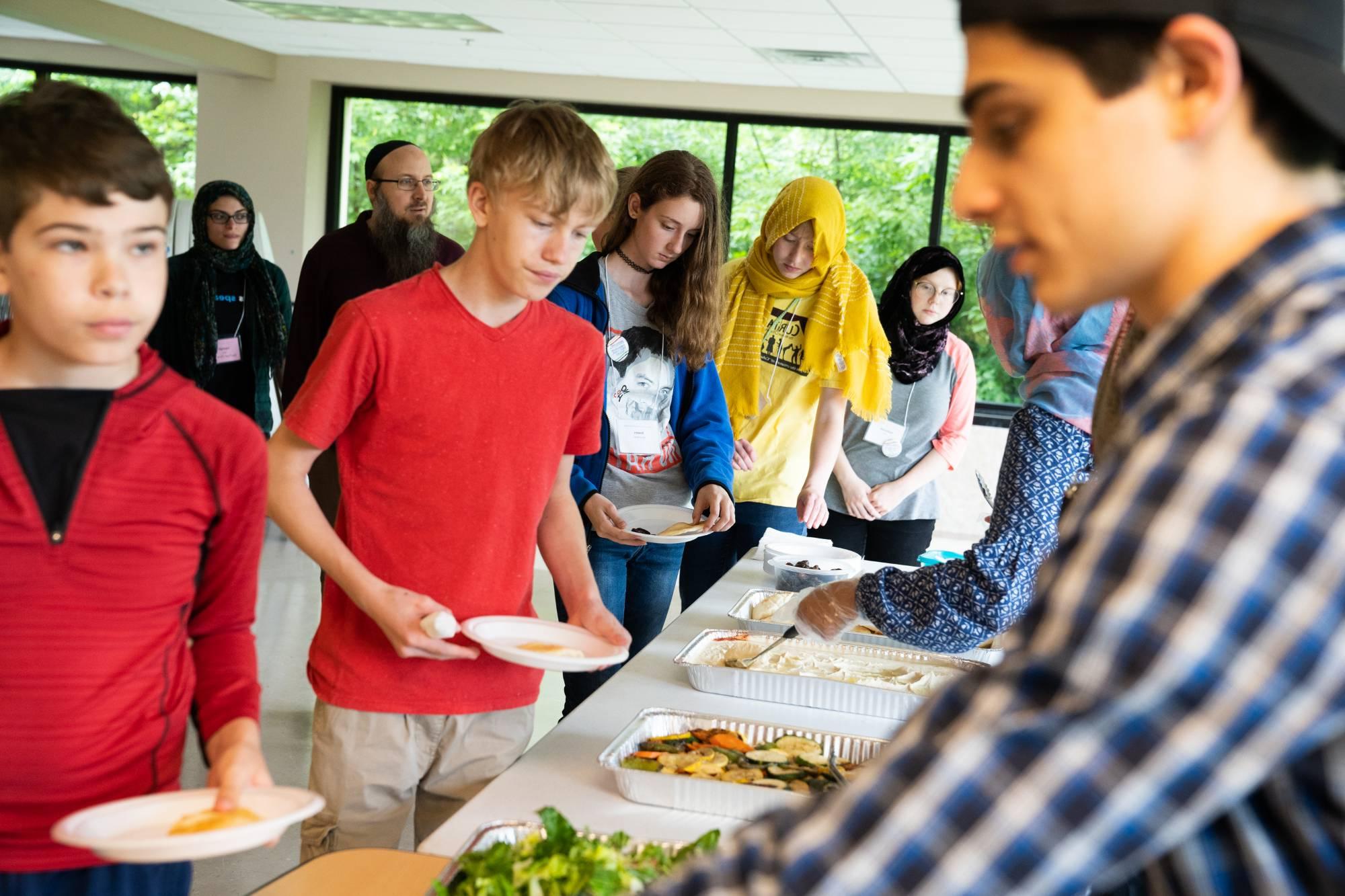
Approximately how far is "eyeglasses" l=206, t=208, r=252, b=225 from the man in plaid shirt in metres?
4.39

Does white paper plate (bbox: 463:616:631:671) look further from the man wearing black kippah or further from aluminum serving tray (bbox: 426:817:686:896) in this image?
the man wearing black kippah

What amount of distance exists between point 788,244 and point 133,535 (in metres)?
2.31

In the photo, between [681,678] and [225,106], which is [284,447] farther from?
[225,106]

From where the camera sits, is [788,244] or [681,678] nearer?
[681,678]

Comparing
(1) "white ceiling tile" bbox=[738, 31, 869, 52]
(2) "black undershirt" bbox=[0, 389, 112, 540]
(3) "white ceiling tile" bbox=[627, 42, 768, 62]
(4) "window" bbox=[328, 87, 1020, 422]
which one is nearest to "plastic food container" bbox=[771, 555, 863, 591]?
(2) "black undershirt" bbox=[0, 389, 112, 540]

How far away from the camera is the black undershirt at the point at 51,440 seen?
1.07 metres

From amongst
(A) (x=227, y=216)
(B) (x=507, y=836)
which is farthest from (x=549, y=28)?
(B) (x=507, y=836)

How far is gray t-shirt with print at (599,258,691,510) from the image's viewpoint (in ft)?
8.52

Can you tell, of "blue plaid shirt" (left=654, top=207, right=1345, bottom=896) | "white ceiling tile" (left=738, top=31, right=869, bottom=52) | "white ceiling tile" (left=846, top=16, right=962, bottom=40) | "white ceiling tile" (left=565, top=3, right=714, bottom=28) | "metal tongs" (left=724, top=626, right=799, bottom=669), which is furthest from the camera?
"white ceiling tile" (left=738, top=31, right=869, bottom=52)

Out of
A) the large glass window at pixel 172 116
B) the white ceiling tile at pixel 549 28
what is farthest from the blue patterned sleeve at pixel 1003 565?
the large glass window at pixel 172 116

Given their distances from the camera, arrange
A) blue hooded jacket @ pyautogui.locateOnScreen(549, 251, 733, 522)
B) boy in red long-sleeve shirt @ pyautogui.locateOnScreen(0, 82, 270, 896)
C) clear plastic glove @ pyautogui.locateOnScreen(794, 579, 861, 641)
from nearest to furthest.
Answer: boy in red long-sleeve shirt @ pyautogui.locateOnScreen(0, 82, 270, 896), clear plastic glove @ pyautogui.locateOnScreen(794, 579, 861, 641), blue hooded jacket @ pyautogui.locateOnScreen(549, 251, 733, 522)

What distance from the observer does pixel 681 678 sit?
194 cm

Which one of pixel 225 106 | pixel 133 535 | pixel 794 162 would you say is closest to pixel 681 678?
pixel 133 535

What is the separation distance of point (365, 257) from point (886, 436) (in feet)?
5.40
